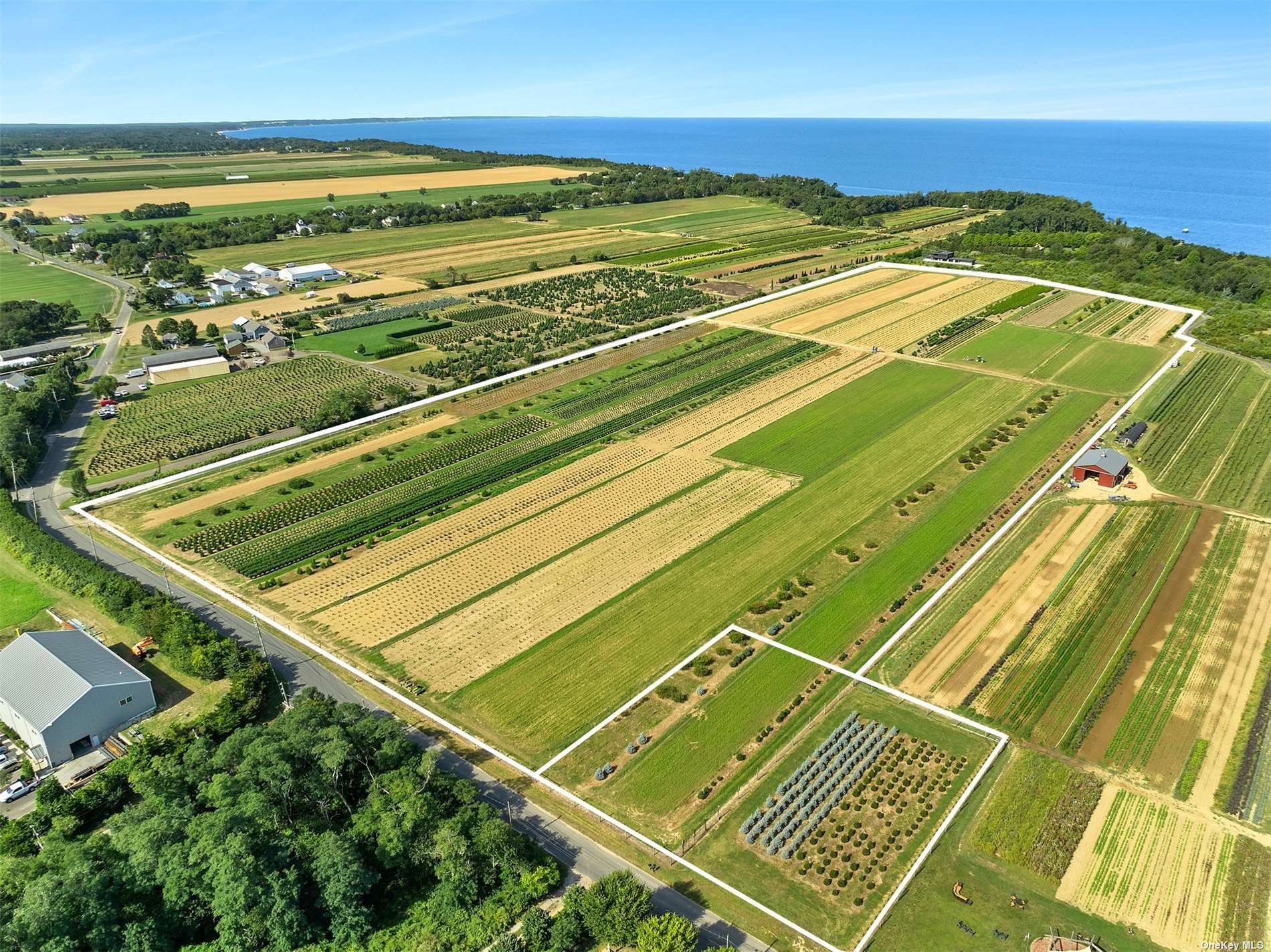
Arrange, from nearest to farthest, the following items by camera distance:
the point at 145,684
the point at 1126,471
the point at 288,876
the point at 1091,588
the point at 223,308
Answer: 1. the point at 288,876
2. the point at 145,684
3. the point at 1091,588
4. the point at 1126,471
5. the point at 223,308

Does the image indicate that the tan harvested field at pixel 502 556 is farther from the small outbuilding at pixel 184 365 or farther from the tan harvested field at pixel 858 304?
the small outbuilding at pixel 184 365

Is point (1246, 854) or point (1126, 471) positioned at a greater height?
point (1126, 471)

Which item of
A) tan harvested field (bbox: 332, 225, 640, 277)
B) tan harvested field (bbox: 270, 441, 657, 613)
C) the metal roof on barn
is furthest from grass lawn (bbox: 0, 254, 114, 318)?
the metal roof on barn

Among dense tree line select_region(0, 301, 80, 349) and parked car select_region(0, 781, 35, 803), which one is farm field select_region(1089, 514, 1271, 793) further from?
dense tree line select_region(0, 301, 80, 349)

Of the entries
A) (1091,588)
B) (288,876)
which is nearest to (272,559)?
(288,876)

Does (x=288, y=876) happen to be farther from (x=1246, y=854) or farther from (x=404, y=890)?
(x=1246, y=854)

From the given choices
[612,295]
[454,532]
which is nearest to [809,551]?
[454,532]
